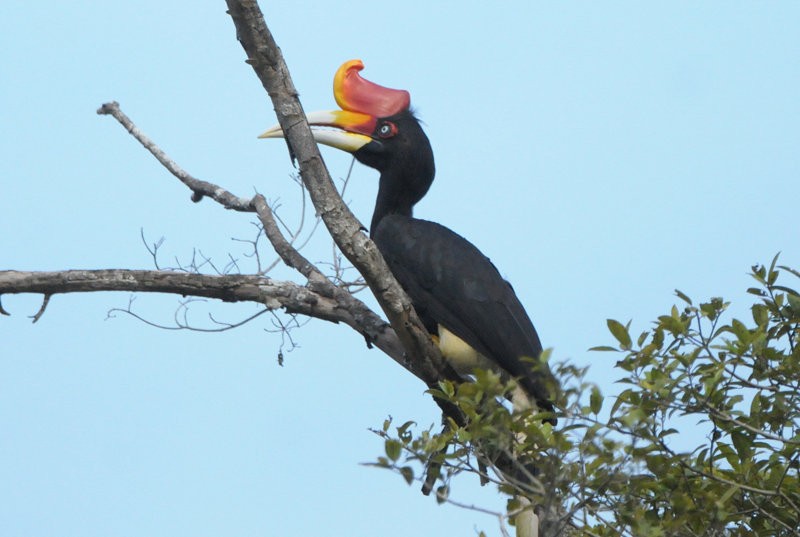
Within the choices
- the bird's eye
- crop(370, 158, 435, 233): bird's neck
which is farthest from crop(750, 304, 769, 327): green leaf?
the bird's eye

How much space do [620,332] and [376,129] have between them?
2862 mm

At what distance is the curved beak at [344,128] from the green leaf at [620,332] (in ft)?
9.09

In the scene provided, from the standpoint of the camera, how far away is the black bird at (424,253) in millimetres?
5145

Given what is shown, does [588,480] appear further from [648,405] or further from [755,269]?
[755,269]

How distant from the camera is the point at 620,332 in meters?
3.49

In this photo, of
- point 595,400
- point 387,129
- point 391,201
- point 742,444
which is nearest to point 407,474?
point 595,400

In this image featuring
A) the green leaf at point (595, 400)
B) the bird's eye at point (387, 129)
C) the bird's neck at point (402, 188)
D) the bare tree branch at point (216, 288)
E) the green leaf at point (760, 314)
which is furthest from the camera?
the bird's eye at point (387, 129)

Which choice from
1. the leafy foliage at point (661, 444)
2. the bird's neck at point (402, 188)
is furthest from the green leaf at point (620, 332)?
the bird's neck at point (402, 188)

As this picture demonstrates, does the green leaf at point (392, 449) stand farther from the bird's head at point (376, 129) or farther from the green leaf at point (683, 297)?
the bird's head at point (376, 129)

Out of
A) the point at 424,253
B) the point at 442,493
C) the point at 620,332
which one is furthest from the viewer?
the point at 424,253

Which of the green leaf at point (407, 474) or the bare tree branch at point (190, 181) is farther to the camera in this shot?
the bare tree branch at point (190, 181)

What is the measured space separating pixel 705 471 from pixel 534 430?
694 millimetres

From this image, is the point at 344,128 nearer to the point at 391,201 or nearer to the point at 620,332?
the point at 391,201

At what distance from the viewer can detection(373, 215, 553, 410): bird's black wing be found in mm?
5109
